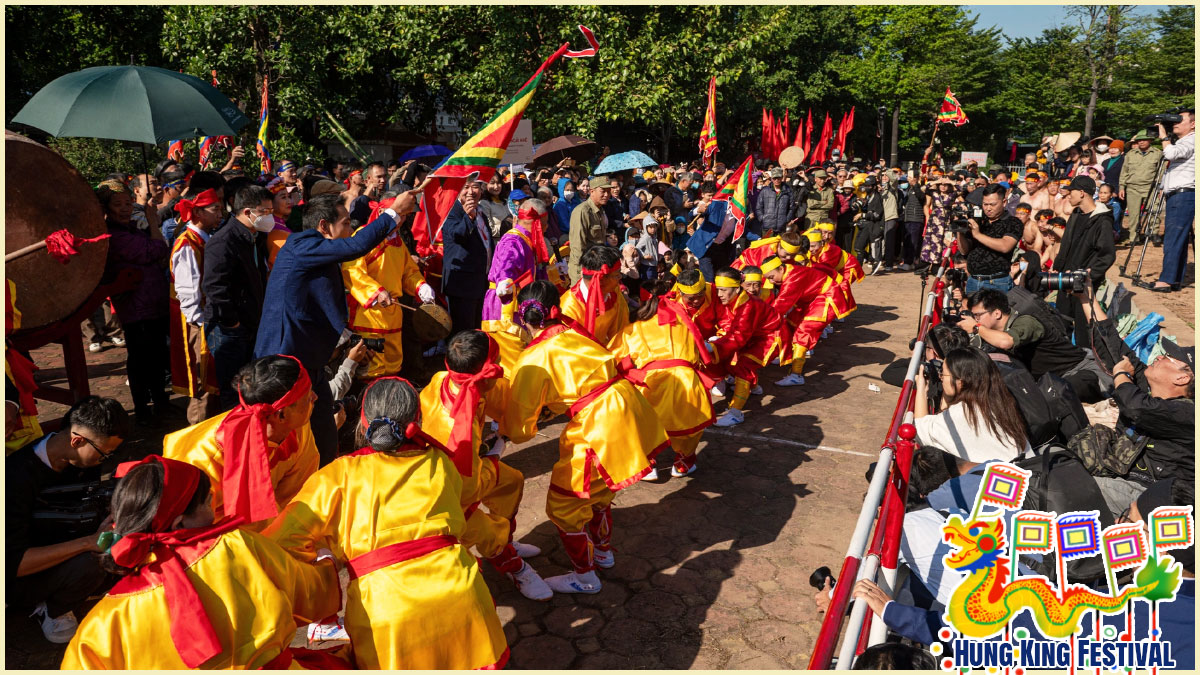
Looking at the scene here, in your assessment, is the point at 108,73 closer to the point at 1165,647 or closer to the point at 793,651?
the point at 793,651

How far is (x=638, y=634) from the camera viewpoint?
4.09 metres

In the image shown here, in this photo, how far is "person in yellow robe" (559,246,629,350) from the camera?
5918 millimetres

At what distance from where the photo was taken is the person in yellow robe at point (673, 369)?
5250 mm

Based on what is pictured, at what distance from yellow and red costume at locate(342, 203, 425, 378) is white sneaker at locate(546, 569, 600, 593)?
279 centimetres

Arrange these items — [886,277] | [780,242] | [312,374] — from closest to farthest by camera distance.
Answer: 1. [312,374]
2. [780,242]
3. [886,277]

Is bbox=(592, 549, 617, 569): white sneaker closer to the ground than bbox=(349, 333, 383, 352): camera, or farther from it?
closer to the ground

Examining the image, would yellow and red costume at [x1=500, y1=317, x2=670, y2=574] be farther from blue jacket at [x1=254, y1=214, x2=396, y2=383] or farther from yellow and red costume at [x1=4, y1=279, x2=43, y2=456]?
yellow and red costume at [x1=4, y1=279, x2=43, y2=456]

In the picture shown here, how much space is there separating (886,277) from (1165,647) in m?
13.0

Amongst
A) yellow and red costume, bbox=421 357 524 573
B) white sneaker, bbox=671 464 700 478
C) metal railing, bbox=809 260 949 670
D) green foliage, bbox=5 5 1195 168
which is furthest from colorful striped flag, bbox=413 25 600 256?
green foliage, bbox=5 5 1195 168

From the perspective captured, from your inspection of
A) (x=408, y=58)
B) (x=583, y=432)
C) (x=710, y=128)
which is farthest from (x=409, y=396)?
(x=408, y=58)

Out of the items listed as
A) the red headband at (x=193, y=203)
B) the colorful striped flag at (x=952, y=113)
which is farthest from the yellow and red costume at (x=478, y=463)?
the colorful striped flag at (x=952, y=113)

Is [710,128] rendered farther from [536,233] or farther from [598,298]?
[598,298]

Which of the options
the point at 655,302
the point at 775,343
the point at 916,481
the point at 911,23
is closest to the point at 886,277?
the point at 775,343

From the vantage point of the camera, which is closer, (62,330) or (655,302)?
(62,330)
